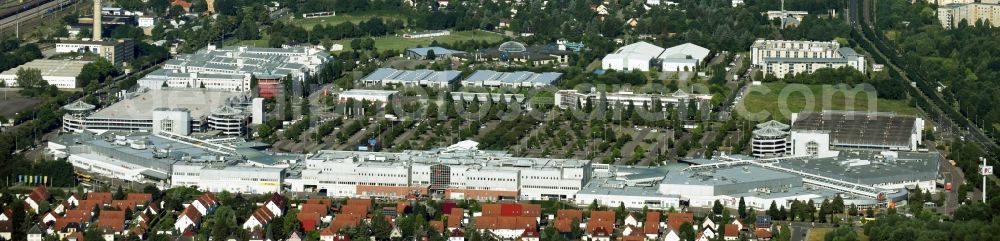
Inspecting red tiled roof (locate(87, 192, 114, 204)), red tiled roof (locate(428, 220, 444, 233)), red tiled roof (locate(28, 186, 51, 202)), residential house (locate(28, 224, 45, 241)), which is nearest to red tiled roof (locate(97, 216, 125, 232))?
residential house (locate(28, 224, 45, 241))

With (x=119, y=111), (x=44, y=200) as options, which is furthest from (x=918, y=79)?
(x=44, y=200)

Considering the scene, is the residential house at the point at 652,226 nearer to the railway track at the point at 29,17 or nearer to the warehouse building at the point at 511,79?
the warehouse building at the point at 511,79

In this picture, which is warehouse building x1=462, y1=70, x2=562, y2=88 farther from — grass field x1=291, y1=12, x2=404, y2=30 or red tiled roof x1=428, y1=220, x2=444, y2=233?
red tiled roof x1=428, y1=220, x2=444, y2=233

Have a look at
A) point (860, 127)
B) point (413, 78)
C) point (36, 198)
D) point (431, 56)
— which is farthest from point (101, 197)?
point (431, 56)

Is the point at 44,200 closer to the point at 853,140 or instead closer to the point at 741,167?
the point at 741,167

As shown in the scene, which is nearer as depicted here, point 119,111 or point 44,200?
point 44,200

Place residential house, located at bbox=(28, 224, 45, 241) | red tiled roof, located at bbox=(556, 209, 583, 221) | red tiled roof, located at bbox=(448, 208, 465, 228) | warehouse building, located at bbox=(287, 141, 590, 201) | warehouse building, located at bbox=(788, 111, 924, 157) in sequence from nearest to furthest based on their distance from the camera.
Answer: residential house, located at bbox=(28, 224, 45, 241), red tiled roof, located at bbox=(448, 208, 465, 228), red tiled roof, located at bbox=(556, 209, 583, 221), warehouse building, located at bbox=(287, 141, 590, 201), warehouse building, located at bbox=(788, 111, 924, 157)

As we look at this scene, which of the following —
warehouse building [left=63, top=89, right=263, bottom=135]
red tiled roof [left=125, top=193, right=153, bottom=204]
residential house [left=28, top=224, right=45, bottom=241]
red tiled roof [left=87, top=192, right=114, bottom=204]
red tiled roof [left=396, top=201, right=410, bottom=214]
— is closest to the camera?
residential house [left=28, top=224, right=45, bottom=241]

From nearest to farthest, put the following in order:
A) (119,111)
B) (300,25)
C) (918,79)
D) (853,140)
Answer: (853,140) → (119,111) → (918,79) → (300,25)
